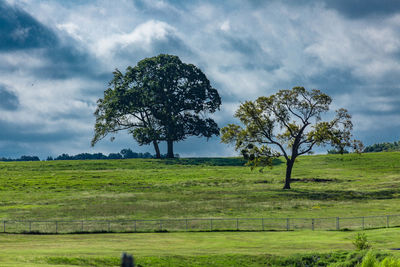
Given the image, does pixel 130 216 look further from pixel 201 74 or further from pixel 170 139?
pixel 201 74

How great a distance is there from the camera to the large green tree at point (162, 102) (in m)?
123

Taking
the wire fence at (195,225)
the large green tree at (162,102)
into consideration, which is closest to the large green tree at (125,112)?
the large green tree at (162,102)

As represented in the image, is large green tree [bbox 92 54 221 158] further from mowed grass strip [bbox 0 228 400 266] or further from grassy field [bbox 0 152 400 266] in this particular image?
mowed grass strip [bbox 0 228 400 266]

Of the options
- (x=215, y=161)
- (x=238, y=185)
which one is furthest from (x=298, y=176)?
(x=215, y=161)

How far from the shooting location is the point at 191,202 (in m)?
69.8

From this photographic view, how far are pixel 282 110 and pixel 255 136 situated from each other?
599cm

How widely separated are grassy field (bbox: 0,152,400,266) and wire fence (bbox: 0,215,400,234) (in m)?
2.22

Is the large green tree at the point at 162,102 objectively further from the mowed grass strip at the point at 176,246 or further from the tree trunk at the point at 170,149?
the mowed grass strip at the point at 176,246

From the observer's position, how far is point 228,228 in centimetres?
5194

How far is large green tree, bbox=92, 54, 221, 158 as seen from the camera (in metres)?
123

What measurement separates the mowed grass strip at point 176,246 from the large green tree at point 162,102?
73.9 meters

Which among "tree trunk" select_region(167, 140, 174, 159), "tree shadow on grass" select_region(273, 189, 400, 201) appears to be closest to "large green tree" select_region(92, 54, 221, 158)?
"tree trunk" select_region(167, 140, 174, 159)

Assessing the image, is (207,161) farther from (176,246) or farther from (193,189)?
(176,246)

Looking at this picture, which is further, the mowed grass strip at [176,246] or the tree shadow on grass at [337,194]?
the tree shadow on grass at [337,194]
